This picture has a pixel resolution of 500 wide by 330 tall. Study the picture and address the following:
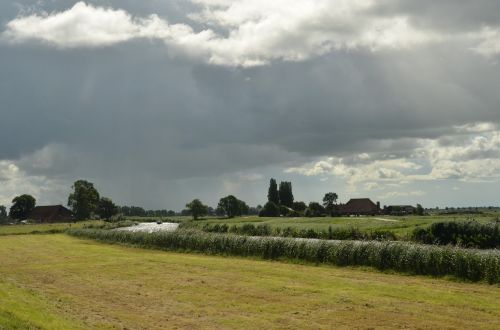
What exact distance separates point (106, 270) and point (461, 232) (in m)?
35.6

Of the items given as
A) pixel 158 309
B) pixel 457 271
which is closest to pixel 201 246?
pixel 457 271

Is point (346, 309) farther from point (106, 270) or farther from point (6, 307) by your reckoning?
point (106, 270)

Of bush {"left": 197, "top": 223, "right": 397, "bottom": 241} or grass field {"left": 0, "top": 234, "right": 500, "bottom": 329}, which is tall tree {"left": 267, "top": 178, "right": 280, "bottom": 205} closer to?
bush {"left": 197, "top": 223, "right": 397, "bottom": 241}

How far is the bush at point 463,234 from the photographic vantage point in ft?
171

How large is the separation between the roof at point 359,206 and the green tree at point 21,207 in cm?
11490

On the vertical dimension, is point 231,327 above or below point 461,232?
below

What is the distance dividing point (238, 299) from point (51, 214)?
17428cm

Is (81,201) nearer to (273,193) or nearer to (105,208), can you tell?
(105,208)

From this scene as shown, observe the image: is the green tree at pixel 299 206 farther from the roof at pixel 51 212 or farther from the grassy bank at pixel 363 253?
the grassy bank at pixel 363 253


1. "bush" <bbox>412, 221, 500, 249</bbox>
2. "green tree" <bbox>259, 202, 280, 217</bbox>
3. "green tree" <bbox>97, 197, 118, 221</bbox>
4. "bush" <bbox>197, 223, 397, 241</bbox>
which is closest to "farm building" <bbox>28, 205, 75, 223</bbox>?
"green tree" <bbox>97, 197, 118, 221</bbox>

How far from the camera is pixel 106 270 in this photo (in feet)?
137

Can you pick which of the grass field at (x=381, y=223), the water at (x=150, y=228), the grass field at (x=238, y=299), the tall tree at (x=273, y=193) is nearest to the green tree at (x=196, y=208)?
the tall tree at (x=273, y=193)

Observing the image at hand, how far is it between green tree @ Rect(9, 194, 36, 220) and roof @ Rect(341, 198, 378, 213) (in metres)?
115

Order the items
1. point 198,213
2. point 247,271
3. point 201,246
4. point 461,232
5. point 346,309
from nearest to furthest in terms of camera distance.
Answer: point 346,309
point 247,271
point 461,232
point 201,246
point 198,213
